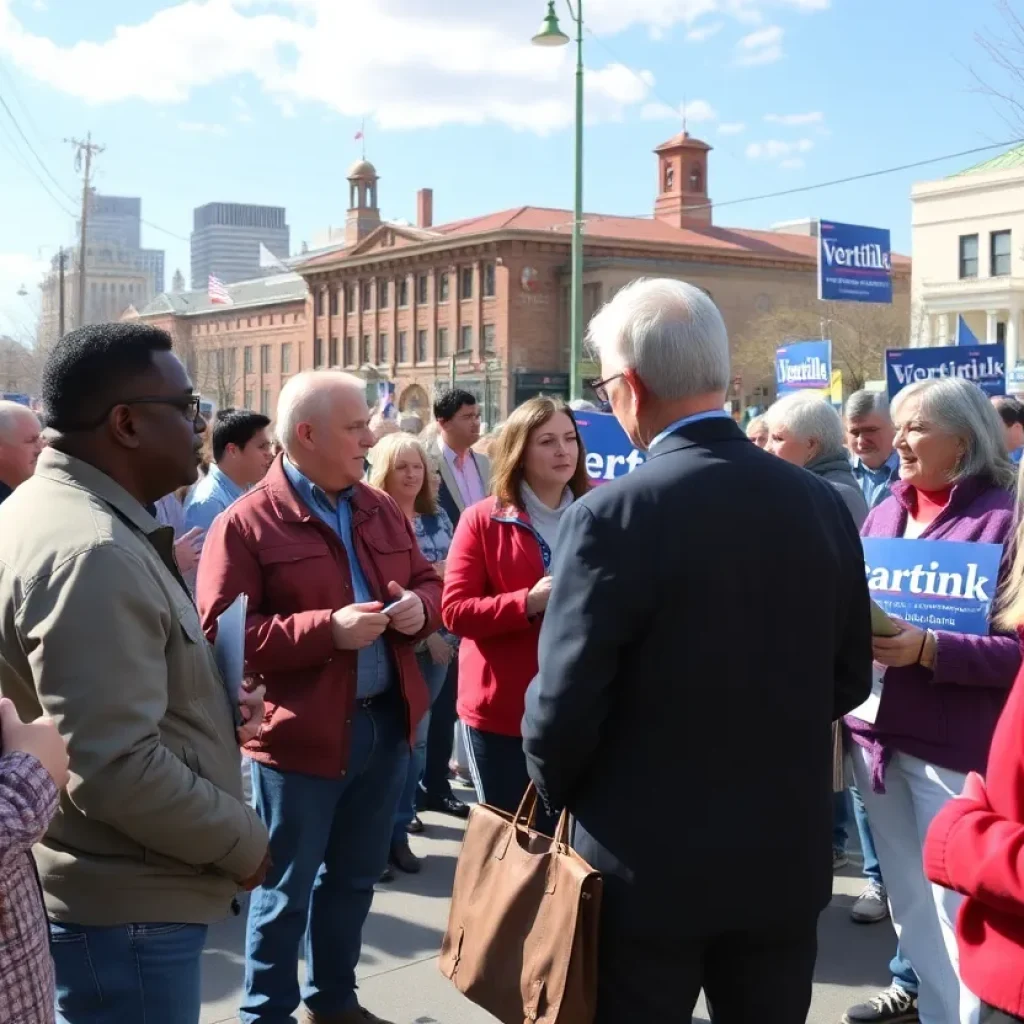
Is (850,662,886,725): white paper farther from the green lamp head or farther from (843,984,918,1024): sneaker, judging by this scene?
the green lamp head

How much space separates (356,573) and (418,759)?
279 centimetres

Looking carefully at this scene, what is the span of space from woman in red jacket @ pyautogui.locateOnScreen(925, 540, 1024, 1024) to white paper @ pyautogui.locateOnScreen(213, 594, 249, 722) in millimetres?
1486

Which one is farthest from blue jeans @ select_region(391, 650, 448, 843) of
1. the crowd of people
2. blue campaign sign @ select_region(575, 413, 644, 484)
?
the crowd of people

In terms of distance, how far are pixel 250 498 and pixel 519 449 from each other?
1258mm

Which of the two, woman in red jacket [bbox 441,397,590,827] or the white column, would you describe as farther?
the white column

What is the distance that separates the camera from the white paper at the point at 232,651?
2.66m

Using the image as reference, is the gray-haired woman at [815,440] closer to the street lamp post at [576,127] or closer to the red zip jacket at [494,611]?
the red zip jacket at [494,611]

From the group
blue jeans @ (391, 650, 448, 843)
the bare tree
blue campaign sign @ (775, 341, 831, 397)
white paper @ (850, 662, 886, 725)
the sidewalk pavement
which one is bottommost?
the sidewalk pavement

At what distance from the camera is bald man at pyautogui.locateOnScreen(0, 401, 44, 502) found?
5.73m

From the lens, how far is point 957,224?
167ft

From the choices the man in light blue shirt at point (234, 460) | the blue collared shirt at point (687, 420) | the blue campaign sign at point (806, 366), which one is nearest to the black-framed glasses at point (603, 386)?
the blue collared shirt at point (687, 420)

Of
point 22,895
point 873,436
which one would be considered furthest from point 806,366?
point 22,895

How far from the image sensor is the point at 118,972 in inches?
93.0

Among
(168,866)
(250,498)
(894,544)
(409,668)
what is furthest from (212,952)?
(894,544)
